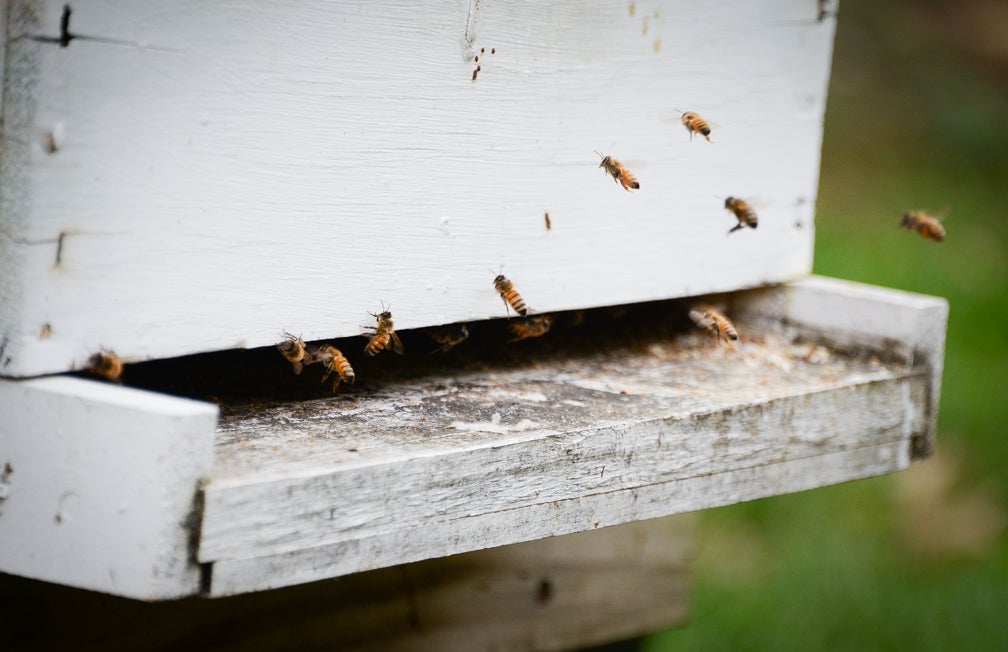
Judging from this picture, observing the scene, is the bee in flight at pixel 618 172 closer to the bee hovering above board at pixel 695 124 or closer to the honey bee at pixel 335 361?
the bee hovering above board at pixel 695 124

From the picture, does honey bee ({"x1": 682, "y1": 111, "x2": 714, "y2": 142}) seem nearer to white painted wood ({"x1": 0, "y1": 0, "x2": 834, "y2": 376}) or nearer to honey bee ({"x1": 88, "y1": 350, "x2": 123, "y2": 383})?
white painted wood ({"x1": 0, "y1": 0, "x2": 834, "y2": 376})

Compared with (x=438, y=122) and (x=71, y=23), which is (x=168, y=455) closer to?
(x=71, y=23)

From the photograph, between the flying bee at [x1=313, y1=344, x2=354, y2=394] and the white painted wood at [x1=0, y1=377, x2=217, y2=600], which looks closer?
the white painted wood at [x1=0, y1=377, x2=217, y2=600]

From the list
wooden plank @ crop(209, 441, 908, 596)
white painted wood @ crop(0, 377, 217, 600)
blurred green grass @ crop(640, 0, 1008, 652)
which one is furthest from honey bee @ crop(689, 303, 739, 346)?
white painted wood @ crop(0, 377, 217, 600)

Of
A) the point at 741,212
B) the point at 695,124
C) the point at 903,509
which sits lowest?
the point at 903,509

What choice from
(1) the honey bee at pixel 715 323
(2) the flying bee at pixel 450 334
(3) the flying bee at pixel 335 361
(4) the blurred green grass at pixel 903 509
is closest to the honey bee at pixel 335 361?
(3) the flying bee at pixel 335 361

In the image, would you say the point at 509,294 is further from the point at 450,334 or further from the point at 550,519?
the point at 550,519

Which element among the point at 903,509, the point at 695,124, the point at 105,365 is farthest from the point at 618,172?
the point at 903,509
